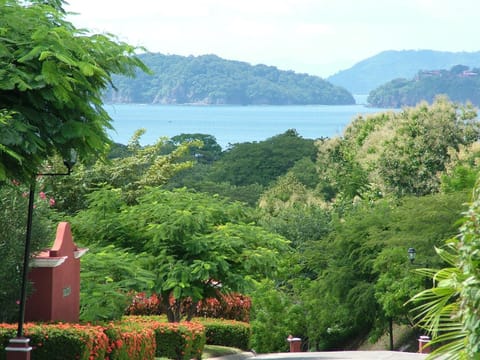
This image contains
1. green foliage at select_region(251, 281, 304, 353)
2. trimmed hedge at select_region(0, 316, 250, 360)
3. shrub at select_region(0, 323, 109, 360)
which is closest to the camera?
A: shrub at select_region(0, 323, 109, 360)

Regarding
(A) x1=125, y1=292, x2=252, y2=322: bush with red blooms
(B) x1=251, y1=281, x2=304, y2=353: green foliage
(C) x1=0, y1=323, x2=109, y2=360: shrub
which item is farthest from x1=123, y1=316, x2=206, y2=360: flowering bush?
(B) x1=251, y1=281, x2=304, y2=353: green foliage

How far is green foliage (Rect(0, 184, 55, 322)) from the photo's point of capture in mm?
20719

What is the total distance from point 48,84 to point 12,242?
27.7 feet

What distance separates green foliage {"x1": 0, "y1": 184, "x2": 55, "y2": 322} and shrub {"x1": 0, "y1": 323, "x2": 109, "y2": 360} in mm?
1917

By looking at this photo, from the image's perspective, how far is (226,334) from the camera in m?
34.7

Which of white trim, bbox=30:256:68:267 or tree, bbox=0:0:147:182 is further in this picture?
white trim, bbox=30:256:68:267

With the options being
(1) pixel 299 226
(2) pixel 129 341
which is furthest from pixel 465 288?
(1) pixel 299 226

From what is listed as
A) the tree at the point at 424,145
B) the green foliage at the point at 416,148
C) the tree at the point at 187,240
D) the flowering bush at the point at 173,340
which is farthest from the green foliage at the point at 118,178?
the tree at the point at 424,145

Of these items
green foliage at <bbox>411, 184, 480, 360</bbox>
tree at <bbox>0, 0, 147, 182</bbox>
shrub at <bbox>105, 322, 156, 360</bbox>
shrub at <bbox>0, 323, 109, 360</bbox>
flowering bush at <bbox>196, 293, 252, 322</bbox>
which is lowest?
flowering bush at <bbox>196, 293, 252, 322</bbox>

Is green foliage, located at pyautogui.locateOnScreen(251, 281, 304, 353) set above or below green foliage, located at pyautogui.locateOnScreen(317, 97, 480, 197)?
below

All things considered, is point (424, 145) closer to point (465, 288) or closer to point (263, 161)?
point (263, 161)

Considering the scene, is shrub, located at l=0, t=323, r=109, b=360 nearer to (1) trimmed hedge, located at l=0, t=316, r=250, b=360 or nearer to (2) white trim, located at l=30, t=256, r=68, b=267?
(1) trimmed hedge, located at l=0, t=316, r=250, b=360

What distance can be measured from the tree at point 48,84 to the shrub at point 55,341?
5335mm

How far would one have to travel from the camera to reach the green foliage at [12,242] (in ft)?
68.0
